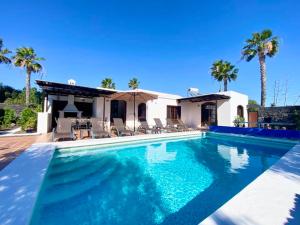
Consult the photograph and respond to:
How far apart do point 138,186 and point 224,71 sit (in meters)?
22.5

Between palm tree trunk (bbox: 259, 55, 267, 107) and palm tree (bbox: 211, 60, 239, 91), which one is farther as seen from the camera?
palm tree (bbox: 211, 60, 239, 91)

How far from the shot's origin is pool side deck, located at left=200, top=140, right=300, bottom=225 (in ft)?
7.19

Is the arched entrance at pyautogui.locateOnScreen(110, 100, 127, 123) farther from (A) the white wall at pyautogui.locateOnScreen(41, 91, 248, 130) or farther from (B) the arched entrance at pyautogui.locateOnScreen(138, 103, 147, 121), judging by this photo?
(B) the arched entrance at pyautogui.locateOnScreen(138, 103, 147, 121)

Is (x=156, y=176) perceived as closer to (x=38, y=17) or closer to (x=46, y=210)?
(x=46, y=210)

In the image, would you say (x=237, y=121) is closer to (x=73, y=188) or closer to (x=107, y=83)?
(x=73, y=188)

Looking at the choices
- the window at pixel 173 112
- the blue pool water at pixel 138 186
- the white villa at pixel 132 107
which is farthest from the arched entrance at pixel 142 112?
the blue pool water at pixel 138 186

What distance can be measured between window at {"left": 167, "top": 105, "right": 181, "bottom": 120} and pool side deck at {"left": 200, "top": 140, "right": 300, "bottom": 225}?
47.5ft

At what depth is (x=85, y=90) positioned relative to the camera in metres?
11.0

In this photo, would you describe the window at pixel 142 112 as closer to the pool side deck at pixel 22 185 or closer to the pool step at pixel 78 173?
the pool step at pixel 78 173

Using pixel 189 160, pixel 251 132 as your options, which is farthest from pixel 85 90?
pixel 251 132

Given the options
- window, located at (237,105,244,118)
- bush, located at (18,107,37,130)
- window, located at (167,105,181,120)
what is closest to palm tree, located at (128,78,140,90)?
window, located at (167,105,181,120)

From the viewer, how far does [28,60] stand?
19781mm

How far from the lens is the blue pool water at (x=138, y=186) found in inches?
122

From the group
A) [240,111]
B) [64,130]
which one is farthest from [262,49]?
[64,130]
